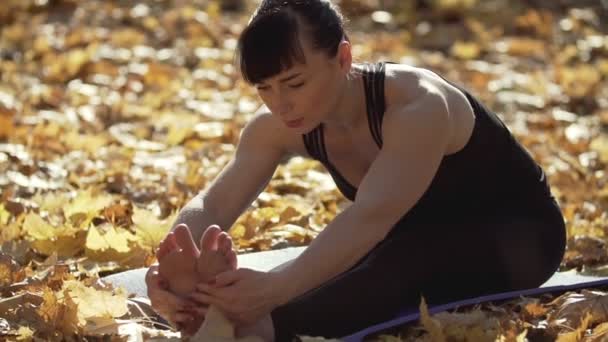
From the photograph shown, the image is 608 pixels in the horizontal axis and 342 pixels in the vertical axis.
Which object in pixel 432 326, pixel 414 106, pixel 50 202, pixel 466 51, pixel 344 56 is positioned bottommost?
pixel 466 51

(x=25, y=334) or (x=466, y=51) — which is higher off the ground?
(x=25, y=334)

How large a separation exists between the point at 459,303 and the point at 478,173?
0.95 feet

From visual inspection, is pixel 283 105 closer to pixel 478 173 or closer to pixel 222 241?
pixel 222 241

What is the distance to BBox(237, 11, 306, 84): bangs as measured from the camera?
6.89 ft

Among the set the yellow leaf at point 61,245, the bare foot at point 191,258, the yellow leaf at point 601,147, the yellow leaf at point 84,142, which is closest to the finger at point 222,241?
the bare foot at point 191,258

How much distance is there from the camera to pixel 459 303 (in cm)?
233

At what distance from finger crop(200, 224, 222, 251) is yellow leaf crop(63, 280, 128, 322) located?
20 centimetres

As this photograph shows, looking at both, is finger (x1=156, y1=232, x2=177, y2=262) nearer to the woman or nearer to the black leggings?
the woman

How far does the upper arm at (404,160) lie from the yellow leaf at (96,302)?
19.4 inches

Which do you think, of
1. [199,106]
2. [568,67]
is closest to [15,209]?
[199,106]

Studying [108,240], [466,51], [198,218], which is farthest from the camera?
[466,51]

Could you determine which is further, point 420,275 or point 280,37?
point 420,275

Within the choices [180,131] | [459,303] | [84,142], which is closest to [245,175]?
[459,303]

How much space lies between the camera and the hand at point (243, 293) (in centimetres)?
208
